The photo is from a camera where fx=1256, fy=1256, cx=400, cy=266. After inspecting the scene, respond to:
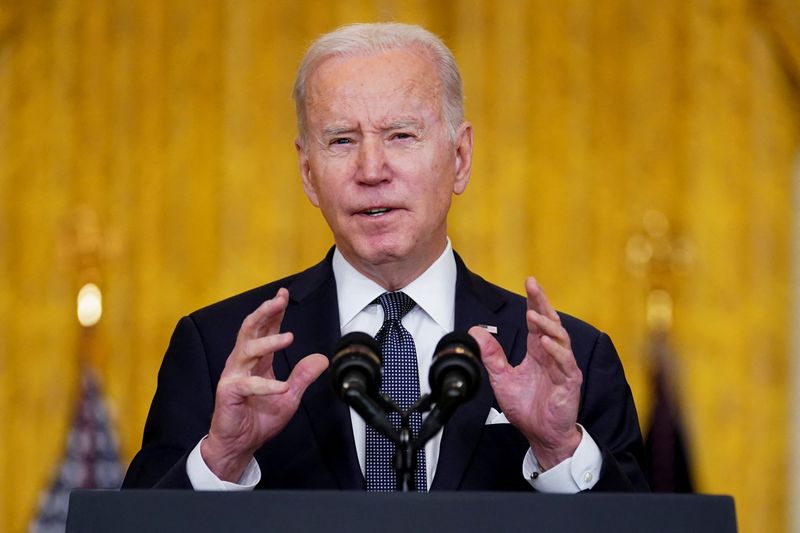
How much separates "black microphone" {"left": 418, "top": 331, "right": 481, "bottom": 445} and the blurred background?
11.7 ft

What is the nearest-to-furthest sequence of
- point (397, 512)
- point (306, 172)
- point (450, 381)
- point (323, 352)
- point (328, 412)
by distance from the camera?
point (397, 512) < point (450, 381) < point (328, 412) < point (323, 352) < point (306, 172)

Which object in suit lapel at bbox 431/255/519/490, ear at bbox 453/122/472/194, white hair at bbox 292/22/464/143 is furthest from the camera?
ear at bbox 453/122/472/194

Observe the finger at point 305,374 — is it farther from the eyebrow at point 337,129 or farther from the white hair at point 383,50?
the white hair at point 383,50

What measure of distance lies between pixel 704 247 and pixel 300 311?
126 inches

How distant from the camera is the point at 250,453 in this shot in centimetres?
205

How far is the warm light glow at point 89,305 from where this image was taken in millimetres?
5273

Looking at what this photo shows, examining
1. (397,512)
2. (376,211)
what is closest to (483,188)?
(376,211)

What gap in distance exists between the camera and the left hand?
6.51ft

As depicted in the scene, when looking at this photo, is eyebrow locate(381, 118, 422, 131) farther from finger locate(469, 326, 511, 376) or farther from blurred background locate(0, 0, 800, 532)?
blurred background locate(0, 0, 800, 532)

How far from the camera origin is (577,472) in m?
2.05

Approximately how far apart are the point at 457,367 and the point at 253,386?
1.18ft

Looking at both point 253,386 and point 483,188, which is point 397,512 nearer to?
point 253,386

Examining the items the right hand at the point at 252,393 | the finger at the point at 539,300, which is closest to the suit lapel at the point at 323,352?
the right hand at the point at 252,393

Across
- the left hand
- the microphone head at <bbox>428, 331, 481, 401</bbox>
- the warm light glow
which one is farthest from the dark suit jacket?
the warm light glow
